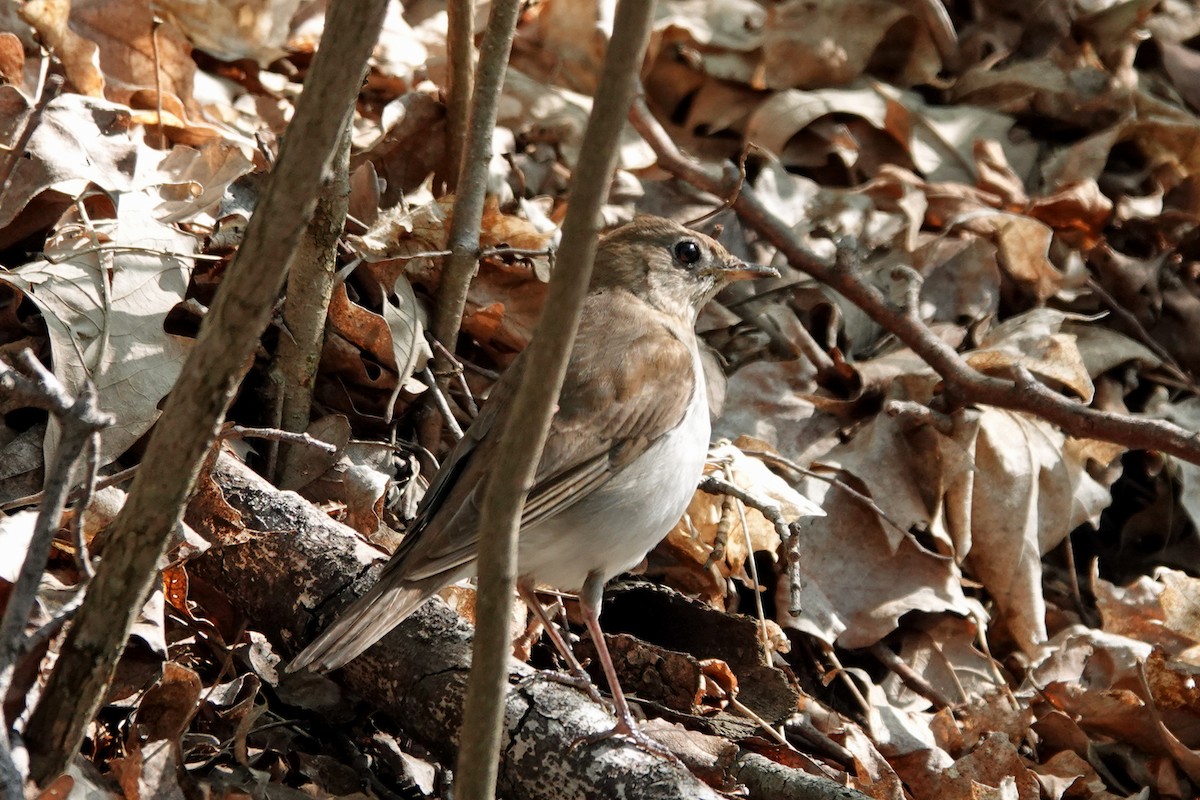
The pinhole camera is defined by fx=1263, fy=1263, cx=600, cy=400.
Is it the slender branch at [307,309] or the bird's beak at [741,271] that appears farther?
the bird's beak at [741,271]

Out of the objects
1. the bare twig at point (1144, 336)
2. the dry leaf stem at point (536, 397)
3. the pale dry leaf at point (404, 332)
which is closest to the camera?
the dry leaf stem at point (536, 397)

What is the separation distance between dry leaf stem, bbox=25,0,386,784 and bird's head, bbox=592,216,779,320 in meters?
2.56

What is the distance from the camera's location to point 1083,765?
414cm

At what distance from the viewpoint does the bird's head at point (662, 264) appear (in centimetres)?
467

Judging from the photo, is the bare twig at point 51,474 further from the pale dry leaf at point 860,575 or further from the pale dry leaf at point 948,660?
the pale dry leaf at point 948,660

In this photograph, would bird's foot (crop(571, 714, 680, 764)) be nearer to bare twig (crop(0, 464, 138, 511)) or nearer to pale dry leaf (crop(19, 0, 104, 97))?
bare twig (crop(0, 464, 138, 511))

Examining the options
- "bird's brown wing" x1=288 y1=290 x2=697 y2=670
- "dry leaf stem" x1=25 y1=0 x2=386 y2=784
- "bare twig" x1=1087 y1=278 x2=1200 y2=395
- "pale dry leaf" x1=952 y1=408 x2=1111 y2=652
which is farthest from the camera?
"bare twig" x1=1087 y1=278 x2=1200 y2=395

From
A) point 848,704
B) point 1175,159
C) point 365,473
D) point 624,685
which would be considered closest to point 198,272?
point 365,473

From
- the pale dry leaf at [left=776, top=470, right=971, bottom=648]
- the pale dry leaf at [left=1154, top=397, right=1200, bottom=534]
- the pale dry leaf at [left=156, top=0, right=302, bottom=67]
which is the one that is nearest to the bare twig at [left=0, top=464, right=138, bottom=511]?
the pale dry leaf at [left=776, top=470, right=971, bottom=648]

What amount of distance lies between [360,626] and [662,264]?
2098 mm

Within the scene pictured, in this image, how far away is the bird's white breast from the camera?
3.71 m

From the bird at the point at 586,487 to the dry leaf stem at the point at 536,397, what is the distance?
1065 millimetres

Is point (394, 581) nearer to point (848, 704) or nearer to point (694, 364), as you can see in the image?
point (694, 364)

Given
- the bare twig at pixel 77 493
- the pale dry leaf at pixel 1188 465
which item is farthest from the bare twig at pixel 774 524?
the pale dry leaf at pixel 1188 465
